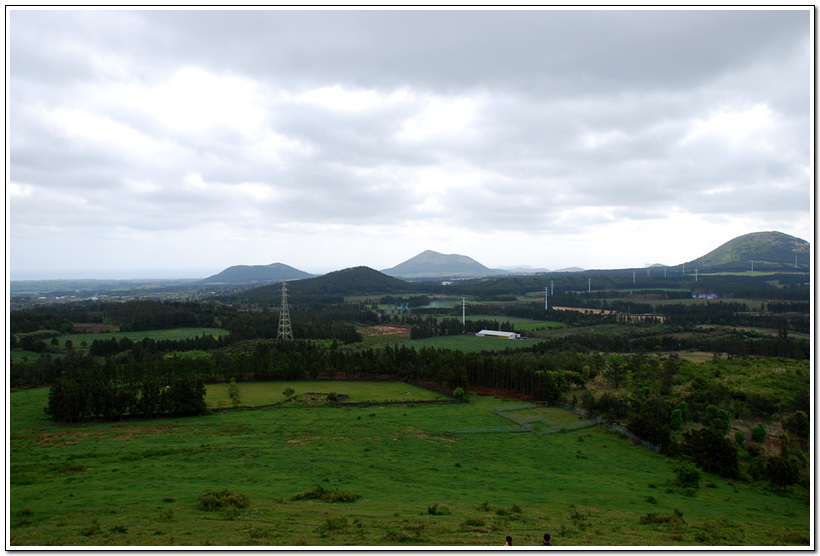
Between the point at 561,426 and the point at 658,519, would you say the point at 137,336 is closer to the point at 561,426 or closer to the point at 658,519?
the point at 561,426

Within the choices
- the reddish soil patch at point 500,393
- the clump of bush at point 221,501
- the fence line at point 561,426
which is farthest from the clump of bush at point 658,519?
the reddish soil patch at point 500,393

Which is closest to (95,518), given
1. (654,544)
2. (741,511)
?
(654,544)

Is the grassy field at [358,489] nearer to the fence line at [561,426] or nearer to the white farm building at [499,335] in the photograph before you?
the fence line at [561,426]

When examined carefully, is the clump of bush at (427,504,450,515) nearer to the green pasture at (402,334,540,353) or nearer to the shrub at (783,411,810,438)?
the shrub at (783,411,810,438)

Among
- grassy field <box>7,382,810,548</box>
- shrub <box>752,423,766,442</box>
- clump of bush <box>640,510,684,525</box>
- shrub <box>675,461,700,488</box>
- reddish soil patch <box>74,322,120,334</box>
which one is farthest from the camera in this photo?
→ reddish soil patch <box>74,322,120,334</box>

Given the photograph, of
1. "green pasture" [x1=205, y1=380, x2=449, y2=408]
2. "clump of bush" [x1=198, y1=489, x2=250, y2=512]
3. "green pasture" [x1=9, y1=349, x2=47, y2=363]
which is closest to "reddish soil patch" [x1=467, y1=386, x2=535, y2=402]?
"green pasture" [x1=205, y1=380, x2=449, y2=408]

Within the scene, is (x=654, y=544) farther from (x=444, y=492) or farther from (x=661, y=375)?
(x=661, y=375)

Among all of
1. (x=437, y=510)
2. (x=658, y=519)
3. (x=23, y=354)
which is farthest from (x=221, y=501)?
(x=23, y=354)
